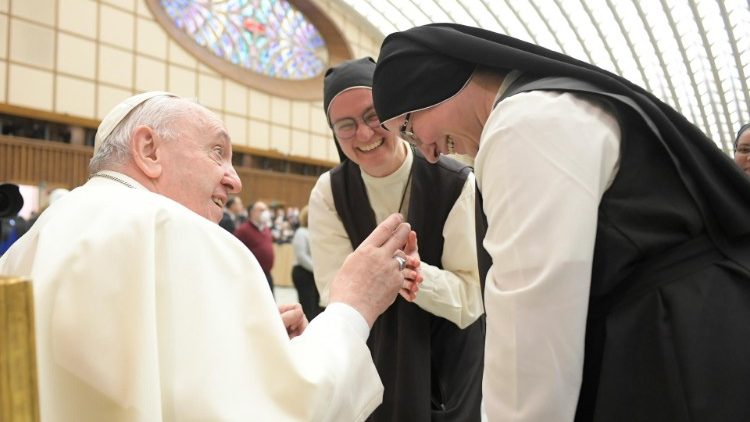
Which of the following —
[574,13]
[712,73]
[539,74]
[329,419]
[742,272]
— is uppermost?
[574,13]

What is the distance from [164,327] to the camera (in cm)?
126

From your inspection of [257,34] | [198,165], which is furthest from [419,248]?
[257,34]

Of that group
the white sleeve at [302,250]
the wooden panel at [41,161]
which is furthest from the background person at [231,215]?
the wooden panel at [41,161]

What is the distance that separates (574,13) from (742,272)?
68.6 feet

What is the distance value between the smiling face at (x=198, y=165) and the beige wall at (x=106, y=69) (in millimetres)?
13524

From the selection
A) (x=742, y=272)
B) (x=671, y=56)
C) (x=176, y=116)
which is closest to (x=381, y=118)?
(x=176, y=116)

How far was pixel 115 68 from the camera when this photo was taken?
15.9 m

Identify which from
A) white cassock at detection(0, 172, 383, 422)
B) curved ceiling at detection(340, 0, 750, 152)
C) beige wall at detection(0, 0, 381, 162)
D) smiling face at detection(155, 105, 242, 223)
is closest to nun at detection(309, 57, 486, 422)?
smiling face at detection(155, 105, 242, 223)

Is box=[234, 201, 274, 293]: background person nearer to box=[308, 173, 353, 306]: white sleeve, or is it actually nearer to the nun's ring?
box=[308, 173, 353, 306]: white sleeve

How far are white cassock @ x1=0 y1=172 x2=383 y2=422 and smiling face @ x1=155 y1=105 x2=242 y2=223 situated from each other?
0.25 meters

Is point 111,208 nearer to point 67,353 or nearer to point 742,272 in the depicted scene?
point 67,353

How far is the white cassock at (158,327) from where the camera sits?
3.88ft

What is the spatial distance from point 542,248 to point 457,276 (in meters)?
1.30

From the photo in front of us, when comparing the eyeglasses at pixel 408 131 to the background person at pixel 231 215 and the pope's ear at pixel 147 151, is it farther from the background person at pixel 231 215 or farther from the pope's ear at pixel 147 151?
the background person at pixel 231 215
